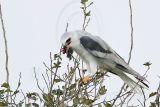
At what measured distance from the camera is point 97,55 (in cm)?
555

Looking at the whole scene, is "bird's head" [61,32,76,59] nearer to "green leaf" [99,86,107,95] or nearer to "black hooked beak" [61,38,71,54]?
"black hooked beak" [61,38,71,54]

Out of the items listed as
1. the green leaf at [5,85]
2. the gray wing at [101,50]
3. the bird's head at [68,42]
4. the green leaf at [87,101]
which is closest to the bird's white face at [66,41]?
the bird's head at [68,42]

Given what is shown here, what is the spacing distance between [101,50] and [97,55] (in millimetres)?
71

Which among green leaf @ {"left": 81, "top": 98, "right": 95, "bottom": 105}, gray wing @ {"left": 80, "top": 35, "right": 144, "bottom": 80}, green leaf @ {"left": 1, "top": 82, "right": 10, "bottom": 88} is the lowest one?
green leaf @ {"left": 81, "top": 98, "right": 95, "bottom": 105}

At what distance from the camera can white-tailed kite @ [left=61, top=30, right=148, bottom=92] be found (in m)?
5.27

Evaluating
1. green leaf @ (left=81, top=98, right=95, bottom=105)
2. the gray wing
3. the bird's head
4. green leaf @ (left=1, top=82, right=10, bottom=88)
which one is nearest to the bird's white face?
the bird's head

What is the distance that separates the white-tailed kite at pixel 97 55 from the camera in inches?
208

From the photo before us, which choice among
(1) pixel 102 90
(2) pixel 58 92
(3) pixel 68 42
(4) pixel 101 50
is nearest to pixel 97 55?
(4) pixel 101 50

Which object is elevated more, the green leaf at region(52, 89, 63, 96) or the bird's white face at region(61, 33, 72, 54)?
the bird's white face at region(61, 33, 72, 54)

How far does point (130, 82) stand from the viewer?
507 centimetres

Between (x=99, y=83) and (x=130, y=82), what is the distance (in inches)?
51.4

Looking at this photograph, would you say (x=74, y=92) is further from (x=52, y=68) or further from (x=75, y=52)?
(x=75, y=52)

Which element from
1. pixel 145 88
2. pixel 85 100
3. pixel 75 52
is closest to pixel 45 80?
pixel 85 100

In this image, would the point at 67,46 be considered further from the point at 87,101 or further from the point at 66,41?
the point at 87,101
